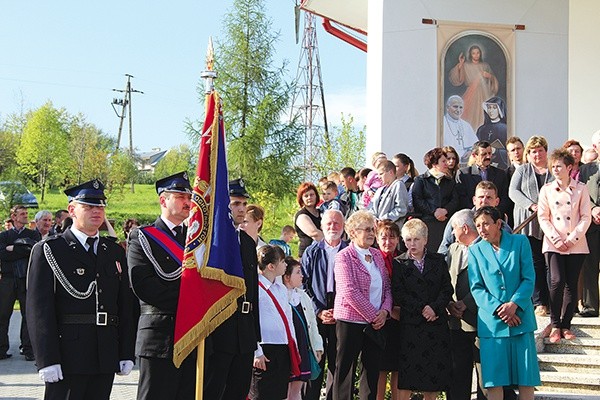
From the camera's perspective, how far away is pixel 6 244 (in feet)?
40.8

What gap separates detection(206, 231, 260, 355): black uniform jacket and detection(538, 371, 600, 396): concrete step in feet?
11.0

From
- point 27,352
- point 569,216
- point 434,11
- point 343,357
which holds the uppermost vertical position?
point 434,11

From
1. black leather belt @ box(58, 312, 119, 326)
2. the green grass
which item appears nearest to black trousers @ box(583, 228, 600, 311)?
black leather belt @ box(58, 312, 119, 326)

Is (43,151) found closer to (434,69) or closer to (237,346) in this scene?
(434,69)

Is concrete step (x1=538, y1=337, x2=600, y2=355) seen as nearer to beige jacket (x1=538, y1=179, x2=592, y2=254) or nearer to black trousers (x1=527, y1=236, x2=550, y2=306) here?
black trousers (x1=527, y1=236, x2=550, y2=306)

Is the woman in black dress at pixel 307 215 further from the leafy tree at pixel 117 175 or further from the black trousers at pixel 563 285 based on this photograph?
the leafy tree at pixel 117 175

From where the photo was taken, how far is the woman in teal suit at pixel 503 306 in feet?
24.0

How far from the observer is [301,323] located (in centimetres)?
774

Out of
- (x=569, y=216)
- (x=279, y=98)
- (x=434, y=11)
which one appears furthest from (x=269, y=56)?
(x=569, y=216)

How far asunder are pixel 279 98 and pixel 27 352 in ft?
56.1

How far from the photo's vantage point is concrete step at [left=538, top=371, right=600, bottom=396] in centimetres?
830

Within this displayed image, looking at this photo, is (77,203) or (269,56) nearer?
(77,203)

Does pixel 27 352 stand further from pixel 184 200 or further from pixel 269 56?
pixel 269 56

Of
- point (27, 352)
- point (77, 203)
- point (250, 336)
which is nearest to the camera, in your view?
point (77, 203)
